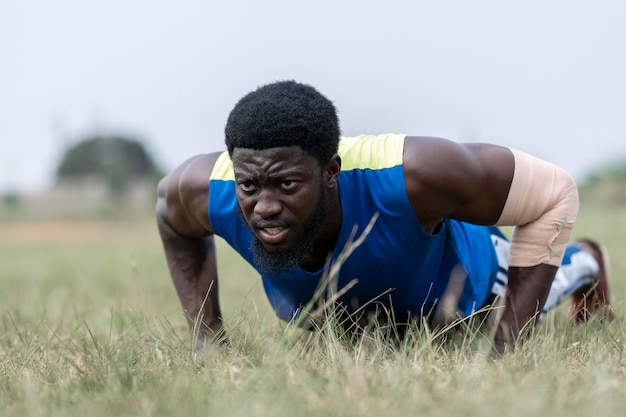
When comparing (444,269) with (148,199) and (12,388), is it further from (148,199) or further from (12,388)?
(148,199)

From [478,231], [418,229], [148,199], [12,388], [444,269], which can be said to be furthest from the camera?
[148,199]

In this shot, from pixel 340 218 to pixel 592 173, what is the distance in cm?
3577

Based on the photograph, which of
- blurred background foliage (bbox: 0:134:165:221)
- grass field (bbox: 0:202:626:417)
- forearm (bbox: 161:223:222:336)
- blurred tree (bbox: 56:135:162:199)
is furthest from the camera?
blurred tree (bbox: 56:135:162:199)

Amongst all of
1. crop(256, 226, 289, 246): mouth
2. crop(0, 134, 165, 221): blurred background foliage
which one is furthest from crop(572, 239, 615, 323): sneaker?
crop(0, 134, 165, 221): blurred background foliage

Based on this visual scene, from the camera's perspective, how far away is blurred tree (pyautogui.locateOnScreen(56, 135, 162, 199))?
55.2m

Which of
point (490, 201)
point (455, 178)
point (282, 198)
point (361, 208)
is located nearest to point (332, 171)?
point (361, 208)

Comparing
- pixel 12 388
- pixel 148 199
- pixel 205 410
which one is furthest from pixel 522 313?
pixel 148 199

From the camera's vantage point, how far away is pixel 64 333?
14.8 feet

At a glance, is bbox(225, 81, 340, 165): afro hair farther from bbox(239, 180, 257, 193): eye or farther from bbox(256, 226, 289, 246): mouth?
bbox(256, 226, 289, 246): mouth

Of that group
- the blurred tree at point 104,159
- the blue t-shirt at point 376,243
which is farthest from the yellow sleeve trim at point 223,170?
the blurred tree at point 104,159

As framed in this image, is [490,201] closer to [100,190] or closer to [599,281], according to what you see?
[599,281]

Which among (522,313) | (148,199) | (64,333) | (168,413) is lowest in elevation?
(148,199)

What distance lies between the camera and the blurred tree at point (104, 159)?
2172 inches

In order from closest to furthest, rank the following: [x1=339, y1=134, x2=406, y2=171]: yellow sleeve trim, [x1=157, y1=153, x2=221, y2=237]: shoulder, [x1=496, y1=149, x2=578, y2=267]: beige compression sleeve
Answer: [x1=339, y1=134, x2=406, y2=171]: yellow sleeve trim
[x1=496, y1=149, x2=578, y2=267]: beige compression sleeve
[x1=157, y1=153, x2=221, y2=237]: shoulder
